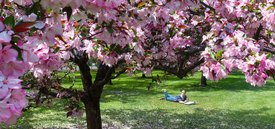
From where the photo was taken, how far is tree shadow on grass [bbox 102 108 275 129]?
588 inches

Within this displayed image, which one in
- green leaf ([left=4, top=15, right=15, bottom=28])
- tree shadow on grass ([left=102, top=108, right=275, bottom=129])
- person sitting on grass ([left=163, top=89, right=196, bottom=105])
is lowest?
tree shadow on grass ([left=102, top=108, right=275, bottom=129])

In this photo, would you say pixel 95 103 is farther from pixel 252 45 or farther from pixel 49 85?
pixel 252 45

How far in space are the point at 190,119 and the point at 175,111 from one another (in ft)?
7.40

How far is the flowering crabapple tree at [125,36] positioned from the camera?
1.91 m

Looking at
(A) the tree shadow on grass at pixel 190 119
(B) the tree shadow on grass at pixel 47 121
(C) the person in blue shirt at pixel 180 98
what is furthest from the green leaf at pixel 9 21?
(C) the person in blue shirt at pixel 180 98

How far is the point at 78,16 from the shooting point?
9.72 ft

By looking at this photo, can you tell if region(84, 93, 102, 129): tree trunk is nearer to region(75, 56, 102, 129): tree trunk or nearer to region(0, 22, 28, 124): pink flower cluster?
region(75, 56, 102, 129): tree trunk

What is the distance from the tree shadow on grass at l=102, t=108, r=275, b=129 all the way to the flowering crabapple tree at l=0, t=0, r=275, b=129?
6.18 metres

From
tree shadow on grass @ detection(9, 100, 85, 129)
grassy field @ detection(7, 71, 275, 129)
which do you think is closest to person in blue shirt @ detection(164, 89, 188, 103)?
grassy field @ detection(7, 71, 275, 129)

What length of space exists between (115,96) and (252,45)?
62.6 feet

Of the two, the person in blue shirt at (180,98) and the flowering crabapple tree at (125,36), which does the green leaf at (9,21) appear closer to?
the flowering crabapple tree at (125,36)

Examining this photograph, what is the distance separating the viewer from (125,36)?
13.7 feet

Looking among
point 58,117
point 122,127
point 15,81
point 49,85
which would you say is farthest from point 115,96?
point 15,81

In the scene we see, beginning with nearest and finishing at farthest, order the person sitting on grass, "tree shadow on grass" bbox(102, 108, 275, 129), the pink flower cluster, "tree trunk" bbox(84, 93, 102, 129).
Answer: the pink flower cluster → "tree trunk" bbox(84, 93, 102, 129) → "tree shadow on grass" bbox(102, 108, 275, 129) → the person sitting on grass
